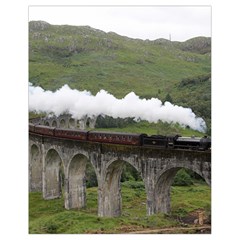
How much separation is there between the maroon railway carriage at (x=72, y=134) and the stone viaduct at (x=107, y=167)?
1.77 feet

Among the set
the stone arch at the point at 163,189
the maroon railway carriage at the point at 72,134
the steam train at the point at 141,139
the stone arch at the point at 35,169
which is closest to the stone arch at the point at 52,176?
the stone arch at the point at 35,169

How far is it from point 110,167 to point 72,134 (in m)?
6.36

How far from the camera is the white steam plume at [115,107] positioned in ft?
107

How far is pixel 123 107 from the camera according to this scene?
1559 inches

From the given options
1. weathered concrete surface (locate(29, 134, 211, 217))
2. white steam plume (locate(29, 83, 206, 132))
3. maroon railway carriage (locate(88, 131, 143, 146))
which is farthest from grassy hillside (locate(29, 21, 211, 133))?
maroon railway carriage (locate(88, 131, 143, 146))

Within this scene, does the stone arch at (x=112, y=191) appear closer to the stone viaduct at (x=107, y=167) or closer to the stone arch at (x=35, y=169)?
the stone viaduct at (x=107, y=167)

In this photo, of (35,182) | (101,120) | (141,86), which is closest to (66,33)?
(141,86)

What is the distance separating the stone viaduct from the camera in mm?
27203

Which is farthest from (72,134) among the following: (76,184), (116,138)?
(116,138)

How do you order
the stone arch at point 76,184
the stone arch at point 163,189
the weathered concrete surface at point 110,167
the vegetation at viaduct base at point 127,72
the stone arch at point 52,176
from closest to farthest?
1. the weathered concrete surface at point 110,167
2. the stone arch at point 163,189
3. the stone arch at point 76,184
4. the stone arch at point 52,176
5. the vegetation at viaduct base at point 127,72

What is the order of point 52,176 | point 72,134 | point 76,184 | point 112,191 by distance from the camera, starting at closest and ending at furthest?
point 112,191
point 72,134
point 76,184
point 52,176

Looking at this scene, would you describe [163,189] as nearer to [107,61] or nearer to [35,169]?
[35,169]

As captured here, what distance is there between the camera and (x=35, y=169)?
47.8 m

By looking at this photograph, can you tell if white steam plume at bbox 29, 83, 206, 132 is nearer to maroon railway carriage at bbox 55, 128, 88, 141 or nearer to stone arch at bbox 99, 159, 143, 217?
maroon railway carriage at bbox 55, 128, 88, 141
